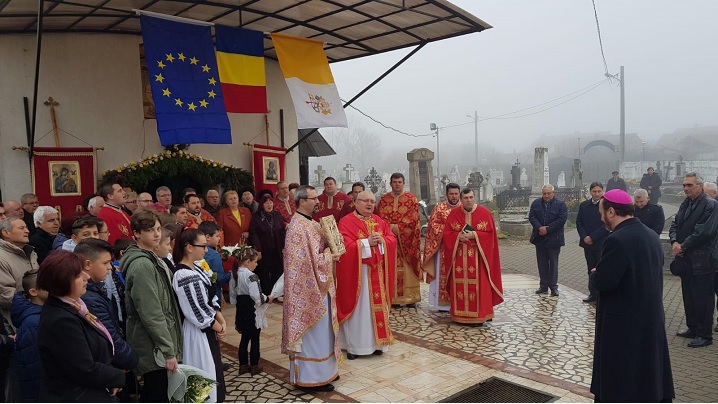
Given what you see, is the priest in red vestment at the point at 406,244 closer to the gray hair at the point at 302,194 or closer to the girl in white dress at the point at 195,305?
the gray hair at the point at 302,194

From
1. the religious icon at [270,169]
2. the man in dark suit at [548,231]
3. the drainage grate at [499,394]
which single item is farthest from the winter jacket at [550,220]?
the religious icon at [270,169]

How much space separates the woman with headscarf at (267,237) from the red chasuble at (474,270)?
8.81ft

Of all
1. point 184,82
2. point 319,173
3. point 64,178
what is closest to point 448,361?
point 184,82

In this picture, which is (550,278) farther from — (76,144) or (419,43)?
(76,144)

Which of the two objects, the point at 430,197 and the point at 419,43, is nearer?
the point at 419,43

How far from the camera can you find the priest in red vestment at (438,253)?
26.0 ft

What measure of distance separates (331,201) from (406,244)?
1.98 metres

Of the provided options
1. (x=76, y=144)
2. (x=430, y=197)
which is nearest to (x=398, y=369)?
(x=76, y=144)

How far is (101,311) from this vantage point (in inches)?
134

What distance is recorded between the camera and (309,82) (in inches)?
340

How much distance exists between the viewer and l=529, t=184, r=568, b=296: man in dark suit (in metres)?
8.77

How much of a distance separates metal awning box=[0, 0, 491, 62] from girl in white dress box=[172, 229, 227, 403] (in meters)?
4.84

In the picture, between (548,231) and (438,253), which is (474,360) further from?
(548,231)

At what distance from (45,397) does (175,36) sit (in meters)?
6.13
